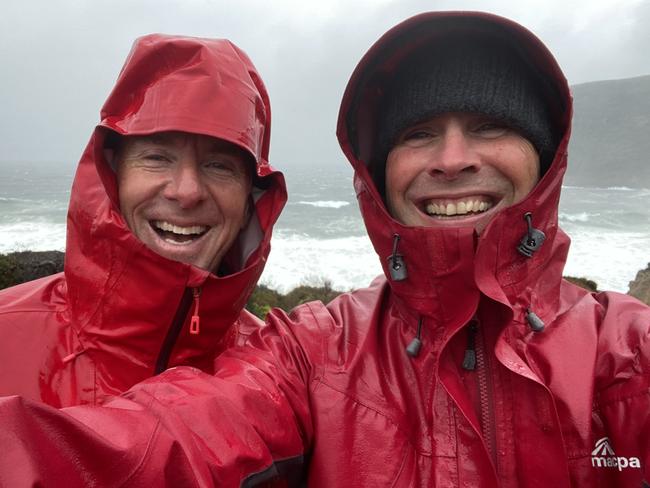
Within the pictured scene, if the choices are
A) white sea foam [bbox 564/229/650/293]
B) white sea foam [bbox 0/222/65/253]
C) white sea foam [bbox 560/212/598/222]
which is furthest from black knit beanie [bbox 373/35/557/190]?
white sea foam [bbox 560/212/598/222]

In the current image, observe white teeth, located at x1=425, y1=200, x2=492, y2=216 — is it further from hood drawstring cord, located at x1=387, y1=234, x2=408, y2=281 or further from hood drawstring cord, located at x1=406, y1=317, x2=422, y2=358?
hood drawstring cord, located at x1=406, y1=317, x2=422, y2=358

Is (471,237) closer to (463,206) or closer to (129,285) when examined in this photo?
(463,206)

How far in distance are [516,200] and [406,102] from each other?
55 centimetres

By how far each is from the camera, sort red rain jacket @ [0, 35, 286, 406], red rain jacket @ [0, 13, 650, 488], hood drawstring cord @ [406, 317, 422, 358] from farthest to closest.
A: red rain jacket @ [0, 35, 286, 406] → hood drawstring cord @ [406, 317, 422, 358] → red rain jacket @ [0, 13, 650, 488]

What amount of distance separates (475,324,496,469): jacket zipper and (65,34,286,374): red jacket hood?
105 cm

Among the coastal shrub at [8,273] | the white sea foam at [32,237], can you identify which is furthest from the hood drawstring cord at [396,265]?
the white sea foam at [32,237]

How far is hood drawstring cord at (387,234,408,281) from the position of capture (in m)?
1.60

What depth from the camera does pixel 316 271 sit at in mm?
17938

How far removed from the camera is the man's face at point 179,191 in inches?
81.1

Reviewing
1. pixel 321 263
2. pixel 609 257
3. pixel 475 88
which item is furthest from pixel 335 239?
pixel 475 88

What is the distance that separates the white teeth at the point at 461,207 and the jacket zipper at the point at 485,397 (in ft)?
1.32

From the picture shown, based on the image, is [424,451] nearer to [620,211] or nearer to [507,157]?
[507,157]

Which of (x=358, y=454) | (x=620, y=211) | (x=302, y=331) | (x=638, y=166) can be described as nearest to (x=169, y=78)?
(x=302, y=331)

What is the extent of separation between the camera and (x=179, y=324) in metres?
2.04
